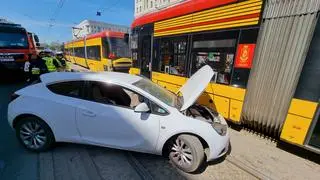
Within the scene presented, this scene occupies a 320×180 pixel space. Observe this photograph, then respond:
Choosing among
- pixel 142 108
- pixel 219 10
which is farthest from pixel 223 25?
pixel 142 108

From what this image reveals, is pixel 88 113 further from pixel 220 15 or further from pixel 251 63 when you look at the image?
pixel 220 15

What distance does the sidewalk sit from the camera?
3035 mm

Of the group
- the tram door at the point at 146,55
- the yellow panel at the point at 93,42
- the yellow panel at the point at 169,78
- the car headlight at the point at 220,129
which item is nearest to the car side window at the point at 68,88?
the car headlight at the point at 220,129

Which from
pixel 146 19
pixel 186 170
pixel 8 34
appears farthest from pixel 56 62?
pixel 186 170

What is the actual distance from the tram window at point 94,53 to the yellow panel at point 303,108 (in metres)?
11.6

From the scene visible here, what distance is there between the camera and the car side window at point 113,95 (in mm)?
3021

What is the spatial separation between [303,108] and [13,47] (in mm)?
10641

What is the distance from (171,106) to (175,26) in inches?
133

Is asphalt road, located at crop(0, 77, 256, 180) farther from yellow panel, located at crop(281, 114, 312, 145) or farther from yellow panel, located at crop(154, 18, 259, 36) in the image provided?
yellow panel, located at crop(154, 18, 259, 36)

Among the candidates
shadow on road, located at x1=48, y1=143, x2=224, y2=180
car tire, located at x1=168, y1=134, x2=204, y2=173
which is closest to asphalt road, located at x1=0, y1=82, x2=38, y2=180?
shadow on road, located at x1=48, y1=143, x2=224, y2=180

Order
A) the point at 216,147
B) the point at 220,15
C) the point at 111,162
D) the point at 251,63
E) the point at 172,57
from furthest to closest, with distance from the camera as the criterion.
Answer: the point at 172,57, the point at 220,15, the point at 251,63, the point at 111,162, the point at 216,147

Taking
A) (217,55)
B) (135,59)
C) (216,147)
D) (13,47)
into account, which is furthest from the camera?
(13,47)

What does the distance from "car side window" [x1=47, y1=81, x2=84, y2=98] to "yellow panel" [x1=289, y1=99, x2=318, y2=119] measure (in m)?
3.73

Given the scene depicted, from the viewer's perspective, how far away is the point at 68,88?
10.2 ft
